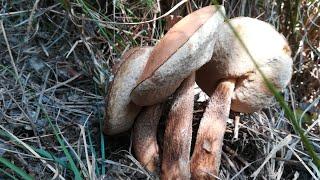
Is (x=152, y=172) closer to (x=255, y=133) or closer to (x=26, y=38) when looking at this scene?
(x=255, y=133)

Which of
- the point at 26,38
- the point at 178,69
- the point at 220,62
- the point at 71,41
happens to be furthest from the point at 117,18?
the point at 178,69

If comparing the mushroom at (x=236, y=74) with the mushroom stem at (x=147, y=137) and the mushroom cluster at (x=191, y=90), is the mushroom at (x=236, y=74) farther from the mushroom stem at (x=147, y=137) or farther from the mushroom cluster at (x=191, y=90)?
the mushroom stem at (x=147, y=137)

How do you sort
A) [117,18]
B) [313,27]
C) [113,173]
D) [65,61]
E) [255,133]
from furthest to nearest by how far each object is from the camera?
1. [313,27]
2. [117,18]
3. [65,61]
4. [255,133]
5. [113,173]

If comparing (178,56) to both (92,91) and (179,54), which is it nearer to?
(179,54)

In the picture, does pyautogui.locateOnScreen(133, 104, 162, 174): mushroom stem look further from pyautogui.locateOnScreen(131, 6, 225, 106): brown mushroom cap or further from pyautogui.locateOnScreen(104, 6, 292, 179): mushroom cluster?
pyautogui.locateOnScreen(131, 6, 225, 106): brown mushroom cap

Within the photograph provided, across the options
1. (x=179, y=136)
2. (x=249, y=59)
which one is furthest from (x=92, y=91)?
(x=249, y=59)

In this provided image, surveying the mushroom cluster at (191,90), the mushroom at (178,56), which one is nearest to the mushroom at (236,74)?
the mushroom cluster at (191,90)
